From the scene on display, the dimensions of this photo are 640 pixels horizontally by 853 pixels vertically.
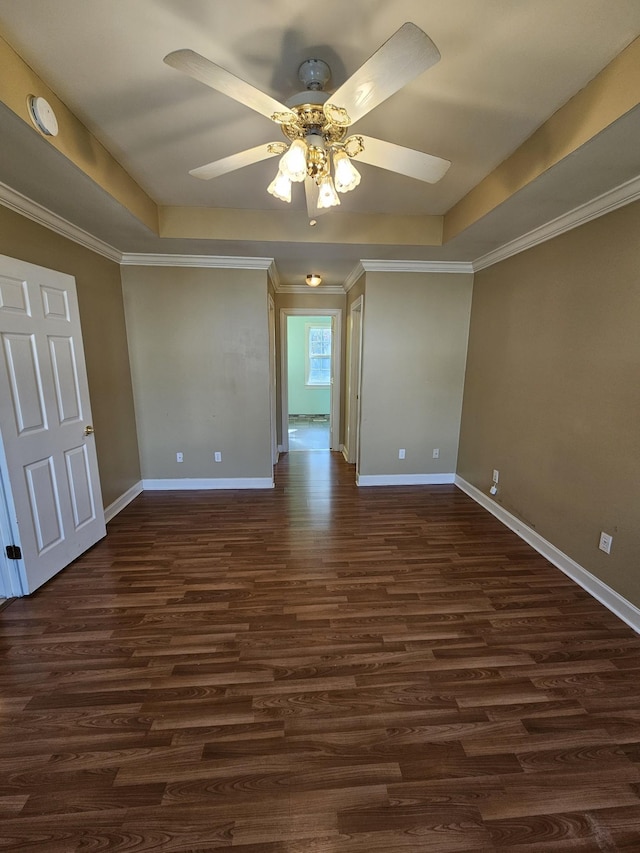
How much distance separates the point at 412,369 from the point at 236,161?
8.90ft

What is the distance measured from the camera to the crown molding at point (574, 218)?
6.36 ft

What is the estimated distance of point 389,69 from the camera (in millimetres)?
1053

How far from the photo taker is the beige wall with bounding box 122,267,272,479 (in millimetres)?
3523

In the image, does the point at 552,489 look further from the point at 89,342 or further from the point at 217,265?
the point at 89,342

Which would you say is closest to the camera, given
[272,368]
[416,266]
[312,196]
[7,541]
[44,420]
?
[312,196]

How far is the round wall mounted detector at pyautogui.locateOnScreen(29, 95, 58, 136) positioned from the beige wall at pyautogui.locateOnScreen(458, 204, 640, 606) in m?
2.95

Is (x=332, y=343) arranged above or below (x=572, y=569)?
above

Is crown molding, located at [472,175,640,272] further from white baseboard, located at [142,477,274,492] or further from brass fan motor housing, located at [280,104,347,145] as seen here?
white baseboard, located at [142,477,274,492]

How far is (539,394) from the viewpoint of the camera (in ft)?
8.84

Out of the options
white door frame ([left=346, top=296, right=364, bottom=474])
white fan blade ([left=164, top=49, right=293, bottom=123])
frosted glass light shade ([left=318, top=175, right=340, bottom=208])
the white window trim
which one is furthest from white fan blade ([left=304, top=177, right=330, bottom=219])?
the white window trim

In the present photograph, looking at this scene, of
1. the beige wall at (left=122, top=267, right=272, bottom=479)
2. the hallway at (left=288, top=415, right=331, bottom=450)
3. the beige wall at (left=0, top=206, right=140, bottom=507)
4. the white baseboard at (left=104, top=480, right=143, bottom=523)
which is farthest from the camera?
the hallway at (left=288, top=415, right=331, bottom=450)

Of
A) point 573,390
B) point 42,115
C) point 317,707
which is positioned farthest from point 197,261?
point 317,707

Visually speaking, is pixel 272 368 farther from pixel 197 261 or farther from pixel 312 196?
pixel 312 196

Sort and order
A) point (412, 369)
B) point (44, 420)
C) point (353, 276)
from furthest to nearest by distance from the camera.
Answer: point (353, 276) → point (412, 369) → point (44, 420)
